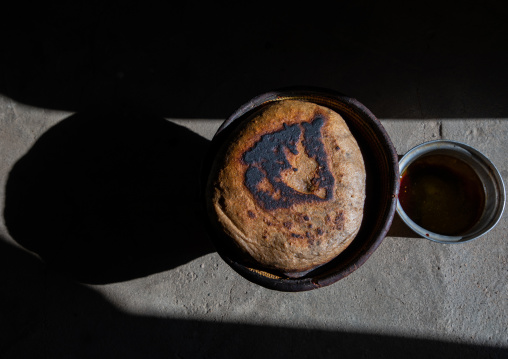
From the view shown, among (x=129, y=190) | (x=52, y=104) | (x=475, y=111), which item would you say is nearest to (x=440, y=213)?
(x=475, y=111)

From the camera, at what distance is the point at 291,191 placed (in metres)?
1.38

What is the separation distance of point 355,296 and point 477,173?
0.99m

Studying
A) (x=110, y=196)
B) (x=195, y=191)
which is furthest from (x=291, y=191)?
(x=110, y=196)

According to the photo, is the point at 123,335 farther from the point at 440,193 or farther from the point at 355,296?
the point at 440,193

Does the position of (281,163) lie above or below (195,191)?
above

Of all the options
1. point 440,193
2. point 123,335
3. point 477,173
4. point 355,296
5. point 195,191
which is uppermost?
point 477,173

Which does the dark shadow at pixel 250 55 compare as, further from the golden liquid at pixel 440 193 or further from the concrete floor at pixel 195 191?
the golden liquid at pixel 440 193

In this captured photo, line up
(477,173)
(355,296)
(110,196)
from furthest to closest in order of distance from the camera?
(110,196) → (355,296) → (477,173)

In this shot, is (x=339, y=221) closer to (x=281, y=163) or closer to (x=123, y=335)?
(x=281, y=163)

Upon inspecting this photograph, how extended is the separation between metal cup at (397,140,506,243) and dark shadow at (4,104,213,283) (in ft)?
4.00

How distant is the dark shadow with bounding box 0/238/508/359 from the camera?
216 cm

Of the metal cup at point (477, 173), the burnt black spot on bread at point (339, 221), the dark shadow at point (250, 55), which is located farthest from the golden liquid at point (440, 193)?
the burnt black spot on bread at point (339, 221)

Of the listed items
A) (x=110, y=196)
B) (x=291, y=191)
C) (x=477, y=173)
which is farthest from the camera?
(x=110, y=196)

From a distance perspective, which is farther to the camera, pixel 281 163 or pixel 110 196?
pixel 110 196
